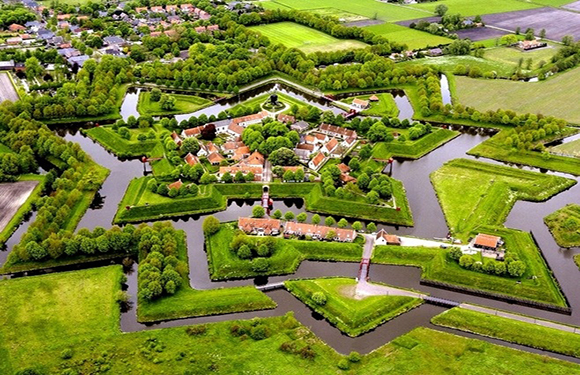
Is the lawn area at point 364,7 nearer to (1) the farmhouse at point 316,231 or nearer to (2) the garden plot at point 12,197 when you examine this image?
(1) the farmhouse at point 316,231

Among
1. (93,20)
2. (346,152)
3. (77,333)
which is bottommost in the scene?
(77,333)

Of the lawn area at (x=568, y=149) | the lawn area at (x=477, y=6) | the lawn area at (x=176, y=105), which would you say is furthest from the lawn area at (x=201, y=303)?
the lawn area at (x=477, y=6)

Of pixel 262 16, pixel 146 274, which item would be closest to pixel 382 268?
pixel 146 274

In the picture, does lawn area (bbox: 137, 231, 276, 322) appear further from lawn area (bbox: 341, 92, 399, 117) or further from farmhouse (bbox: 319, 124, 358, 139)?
lawn area (bbox: 341, 92, 399, 117)

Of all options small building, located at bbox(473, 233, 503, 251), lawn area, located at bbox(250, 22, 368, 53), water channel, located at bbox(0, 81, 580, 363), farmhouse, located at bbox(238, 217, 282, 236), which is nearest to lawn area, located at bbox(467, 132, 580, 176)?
water channel, located at bbox(0, 81, 580, 363)

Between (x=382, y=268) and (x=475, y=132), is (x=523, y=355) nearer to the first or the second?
(x=382, y=268)
